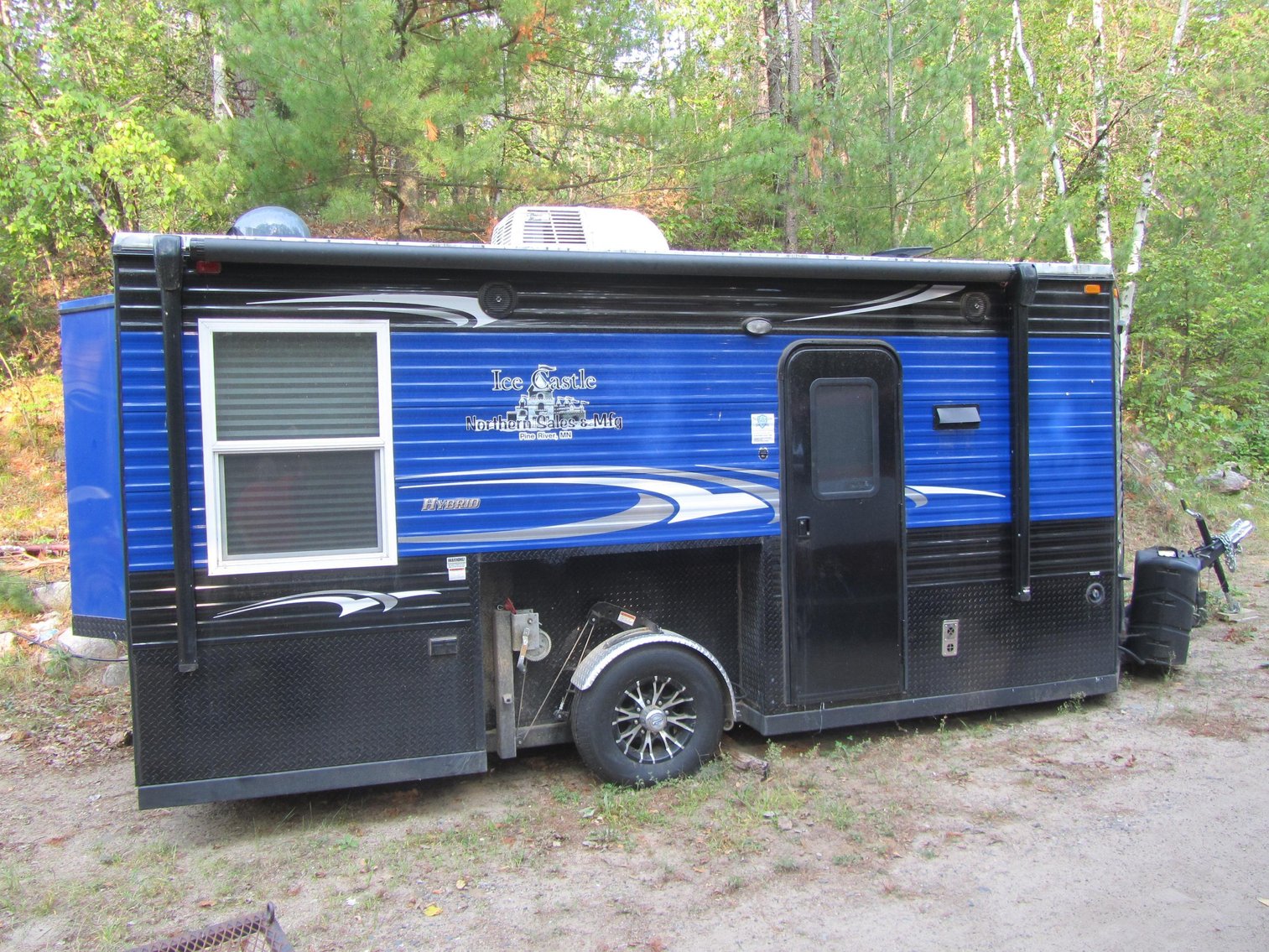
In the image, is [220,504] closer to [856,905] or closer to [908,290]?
[856,905]

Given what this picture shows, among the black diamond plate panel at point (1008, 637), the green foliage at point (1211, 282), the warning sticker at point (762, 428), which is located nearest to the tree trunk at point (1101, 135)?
the green foliage at point (1211, 282)

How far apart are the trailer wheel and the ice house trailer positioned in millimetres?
17

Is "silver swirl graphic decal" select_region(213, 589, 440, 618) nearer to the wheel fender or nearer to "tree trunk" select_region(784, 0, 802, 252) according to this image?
the wheel fender

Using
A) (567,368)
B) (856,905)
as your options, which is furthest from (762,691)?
(567,368)

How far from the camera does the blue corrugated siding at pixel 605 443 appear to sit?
14.5ft

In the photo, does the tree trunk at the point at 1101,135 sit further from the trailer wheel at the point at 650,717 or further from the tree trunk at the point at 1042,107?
the trailer wheel at the point at 650,717

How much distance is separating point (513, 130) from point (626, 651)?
800cm

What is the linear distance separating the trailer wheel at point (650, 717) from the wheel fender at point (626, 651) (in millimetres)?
35

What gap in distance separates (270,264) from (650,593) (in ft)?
8.59

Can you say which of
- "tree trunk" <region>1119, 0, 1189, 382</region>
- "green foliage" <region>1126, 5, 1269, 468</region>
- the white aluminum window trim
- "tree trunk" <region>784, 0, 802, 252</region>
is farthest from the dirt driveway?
"green foliage" <region>1126, 5, 1269, 468</region>

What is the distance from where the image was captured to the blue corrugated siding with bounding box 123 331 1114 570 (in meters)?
4.42

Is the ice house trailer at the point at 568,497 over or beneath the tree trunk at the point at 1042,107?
beneath

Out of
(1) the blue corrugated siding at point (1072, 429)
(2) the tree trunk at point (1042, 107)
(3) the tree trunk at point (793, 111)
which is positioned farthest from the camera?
(2) the tree trunk at point (1042, 107)

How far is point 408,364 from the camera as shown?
475 cm
